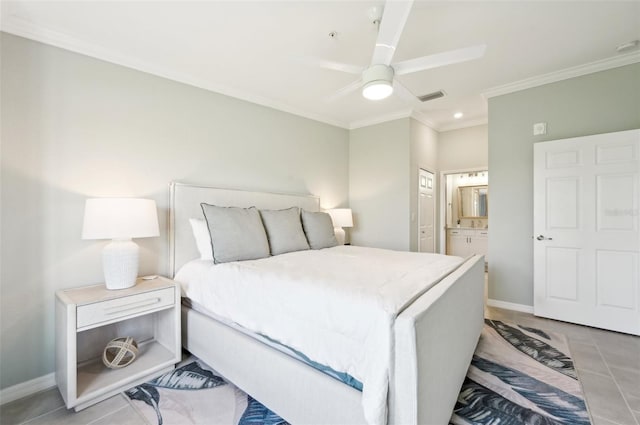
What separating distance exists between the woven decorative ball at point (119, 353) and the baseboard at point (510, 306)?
378 cm

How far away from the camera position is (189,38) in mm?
2320

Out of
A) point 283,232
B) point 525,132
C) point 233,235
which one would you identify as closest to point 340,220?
point 283,232

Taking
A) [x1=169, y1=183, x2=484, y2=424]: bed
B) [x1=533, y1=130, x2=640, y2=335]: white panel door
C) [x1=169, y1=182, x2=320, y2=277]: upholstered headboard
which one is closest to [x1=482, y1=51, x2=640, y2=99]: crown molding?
[x1=533, y1=130, x2=640, y2=335]: white panel door

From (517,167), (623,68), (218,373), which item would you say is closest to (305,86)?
(517,167)

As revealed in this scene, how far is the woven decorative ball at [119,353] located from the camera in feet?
6.86

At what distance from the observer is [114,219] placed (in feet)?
6.60

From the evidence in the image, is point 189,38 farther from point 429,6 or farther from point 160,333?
point 160,333

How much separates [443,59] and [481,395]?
2150mm

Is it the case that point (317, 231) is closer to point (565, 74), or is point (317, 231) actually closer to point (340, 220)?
point (340, 220)

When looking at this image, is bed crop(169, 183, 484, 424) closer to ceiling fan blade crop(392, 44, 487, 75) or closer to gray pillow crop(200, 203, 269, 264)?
gray pillow crop(200, 203, 269, 264)

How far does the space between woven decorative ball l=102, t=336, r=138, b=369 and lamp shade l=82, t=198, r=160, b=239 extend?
817 millimetres

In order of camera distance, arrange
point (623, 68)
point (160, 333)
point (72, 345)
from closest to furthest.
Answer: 1. point (72, 345)
2. point (160, 333)
3. point (623, 68)

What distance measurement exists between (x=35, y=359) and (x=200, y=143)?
6.92ft

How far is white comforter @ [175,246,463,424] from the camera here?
47.4 inches
